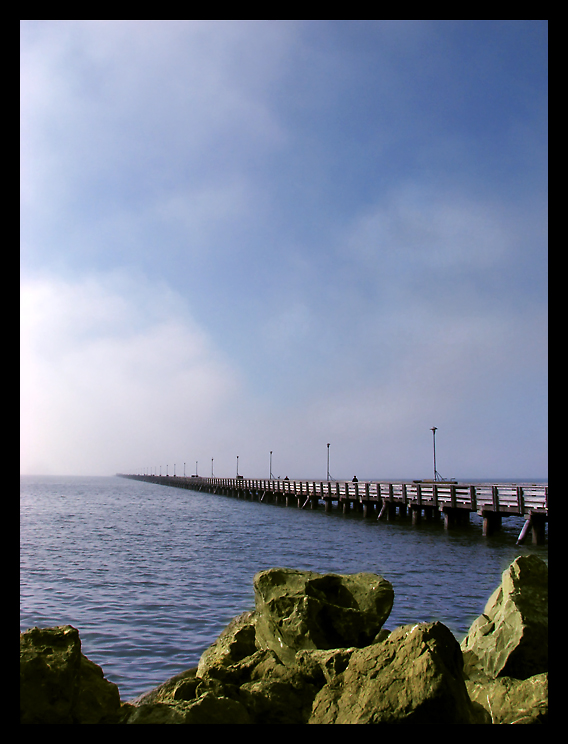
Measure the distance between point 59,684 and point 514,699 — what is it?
436cm

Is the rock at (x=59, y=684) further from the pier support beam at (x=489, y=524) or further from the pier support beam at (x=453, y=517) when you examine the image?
the pier support beam at (x=453, y=517)

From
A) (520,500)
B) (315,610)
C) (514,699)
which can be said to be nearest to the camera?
(514,699)

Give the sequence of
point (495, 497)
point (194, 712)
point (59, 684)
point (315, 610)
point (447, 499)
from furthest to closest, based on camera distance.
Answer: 1. point (447, 499)
2. point (495, 497)
3. point (315, 610)
4. point (59, 684)
5. point (194, 712)

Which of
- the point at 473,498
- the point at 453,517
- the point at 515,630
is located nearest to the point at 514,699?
the point at 515,630

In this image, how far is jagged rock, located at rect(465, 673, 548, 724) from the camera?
5.22m

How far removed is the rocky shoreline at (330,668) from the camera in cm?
483

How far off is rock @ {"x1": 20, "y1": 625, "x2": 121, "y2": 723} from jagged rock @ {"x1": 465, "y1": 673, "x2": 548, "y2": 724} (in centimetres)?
373

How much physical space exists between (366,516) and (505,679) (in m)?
33.1

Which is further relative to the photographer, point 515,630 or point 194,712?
point 515,630

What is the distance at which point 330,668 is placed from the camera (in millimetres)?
5832

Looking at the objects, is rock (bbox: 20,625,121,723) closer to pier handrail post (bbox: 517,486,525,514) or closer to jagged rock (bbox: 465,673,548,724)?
jagged rock (bbox: 465,673,548,724)

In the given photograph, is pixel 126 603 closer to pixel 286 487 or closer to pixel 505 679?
pixel 505 679

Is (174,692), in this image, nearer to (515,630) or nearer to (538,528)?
(515,630)

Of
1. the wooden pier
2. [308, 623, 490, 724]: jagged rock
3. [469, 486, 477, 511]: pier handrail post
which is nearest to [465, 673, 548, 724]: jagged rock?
[308, 623, 490, 724]: jagged rock
